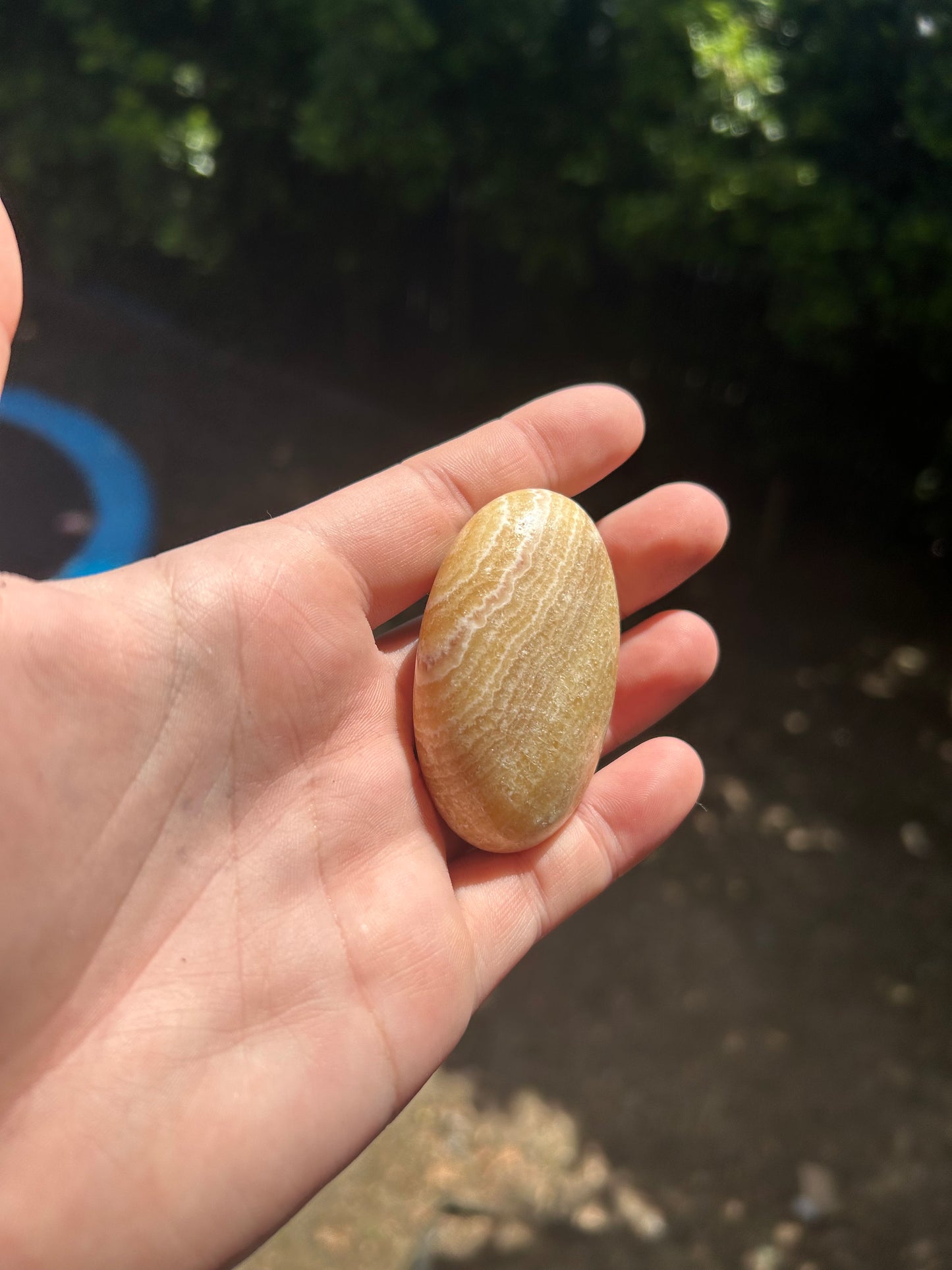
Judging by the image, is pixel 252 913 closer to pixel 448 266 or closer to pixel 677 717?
pixel 677 717

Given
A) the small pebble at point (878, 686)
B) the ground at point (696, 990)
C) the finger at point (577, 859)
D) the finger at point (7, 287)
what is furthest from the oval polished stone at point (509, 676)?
the small pebble at point (878, 686)

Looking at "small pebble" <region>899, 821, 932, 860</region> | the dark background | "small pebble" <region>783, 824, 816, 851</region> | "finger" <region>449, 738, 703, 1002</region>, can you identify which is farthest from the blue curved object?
"small pebble" <region>899, 821, 932, 860</region>

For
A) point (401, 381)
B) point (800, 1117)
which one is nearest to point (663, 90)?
point (401, 381)

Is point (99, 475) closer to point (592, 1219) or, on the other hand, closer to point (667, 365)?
point (667, 365)

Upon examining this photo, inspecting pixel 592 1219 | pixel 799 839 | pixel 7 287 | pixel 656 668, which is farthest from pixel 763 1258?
pixel 7 287

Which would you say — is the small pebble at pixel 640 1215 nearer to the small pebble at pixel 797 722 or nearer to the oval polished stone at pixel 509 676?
the oval polished stone at pixel 509 676

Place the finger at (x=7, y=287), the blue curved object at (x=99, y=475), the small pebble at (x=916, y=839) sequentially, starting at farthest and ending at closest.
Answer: the small pebble at (x=916, y=839) < the blue curved object at (x=99, y=475) < the finger at (x=7, y=287)
